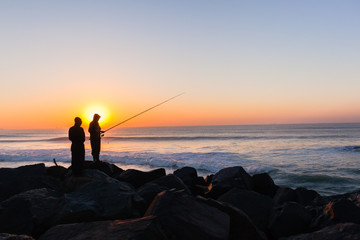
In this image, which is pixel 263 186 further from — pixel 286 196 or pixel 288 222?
pixel 288 222

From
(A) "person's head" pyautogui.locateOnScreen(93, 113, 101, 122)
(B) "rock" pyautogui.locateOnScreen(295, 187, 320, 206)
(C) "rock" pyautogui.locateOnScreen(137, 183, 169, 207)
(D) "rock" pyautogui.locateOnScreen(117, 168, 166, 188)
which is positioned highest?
(A) "person's head" pyautogui.locateOnScreen(93, 113, 101, 122)

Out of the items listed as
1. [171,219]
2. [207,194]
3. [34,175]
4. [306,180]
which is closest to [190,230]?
[171,219]

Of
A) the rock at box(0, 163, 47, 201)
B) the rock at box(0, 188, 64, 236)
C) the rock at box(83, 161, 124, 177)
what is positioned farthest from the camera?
the rock at box(83, 161, 124, 177)

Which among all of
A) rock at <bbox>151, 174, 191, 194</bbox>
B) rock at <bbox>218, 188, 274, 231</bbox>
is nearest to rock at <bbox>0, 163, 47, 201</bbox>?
rock at <bbox>151, 174, 191, 194</bbox>

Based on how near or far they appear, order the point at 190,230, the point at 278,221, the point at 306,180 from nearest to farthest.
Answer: the point at 190,230 → the point at 278,221 → the point at 306,180

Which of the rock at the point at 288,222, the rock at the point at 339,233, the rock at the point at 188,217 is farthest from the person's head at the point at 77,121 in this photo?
the rock at the point at 339,233

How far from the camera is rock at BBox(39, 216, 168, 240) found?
285cm

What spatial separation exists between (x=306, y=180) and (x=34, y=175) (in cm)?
1158

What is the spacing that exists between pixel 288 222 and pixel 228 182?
2.66 m

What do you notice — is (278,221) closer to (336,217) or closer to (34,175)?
(336,217)

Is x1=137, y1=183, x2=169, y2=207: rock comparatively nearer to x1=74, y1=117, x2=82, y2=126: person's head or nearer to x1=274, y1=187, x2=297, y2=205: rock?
x1=74, y1=117, x2=82, y2=126: person's head

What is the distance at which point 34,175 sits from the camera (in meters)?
7.56

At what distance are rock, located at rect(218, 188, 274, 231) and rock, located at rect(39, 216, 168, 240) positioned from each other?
2628 mm

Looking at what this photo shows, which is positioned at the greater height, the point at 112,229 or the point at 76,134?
the point at 76,134
